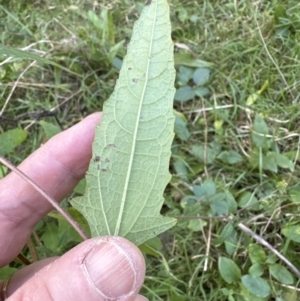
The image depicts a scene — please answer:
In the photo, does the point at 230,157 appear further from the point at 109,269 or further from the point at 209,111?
the point at 109,269

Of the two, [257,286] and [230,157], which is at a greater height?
[230,157]

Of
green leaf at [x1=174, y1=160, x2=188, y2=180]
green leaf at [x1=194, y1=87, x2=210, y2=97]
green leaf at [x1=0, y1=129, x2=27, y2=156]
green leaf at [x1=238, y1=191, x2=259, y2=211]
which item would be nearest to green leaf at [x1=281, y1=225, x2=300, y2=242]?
green leaf at [x1=238, y1=191, x2=259, y2=211]

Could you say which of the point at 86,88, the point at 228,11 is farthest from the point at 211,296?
the point at 228,11

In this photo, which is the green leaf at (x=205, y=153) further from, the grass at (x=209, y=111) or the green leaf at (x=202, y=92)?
the green leaf at (x=202, y=92)

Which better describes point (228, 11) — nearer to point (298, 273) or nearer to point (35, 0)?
point (35, 0)

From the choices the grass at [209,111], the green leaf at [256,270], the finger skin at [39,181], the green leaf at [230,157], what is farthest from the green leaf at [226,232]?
the finger skin at [39,181]

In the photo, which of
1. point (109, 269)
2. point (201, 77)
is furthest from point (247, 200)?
point (109, 269)
